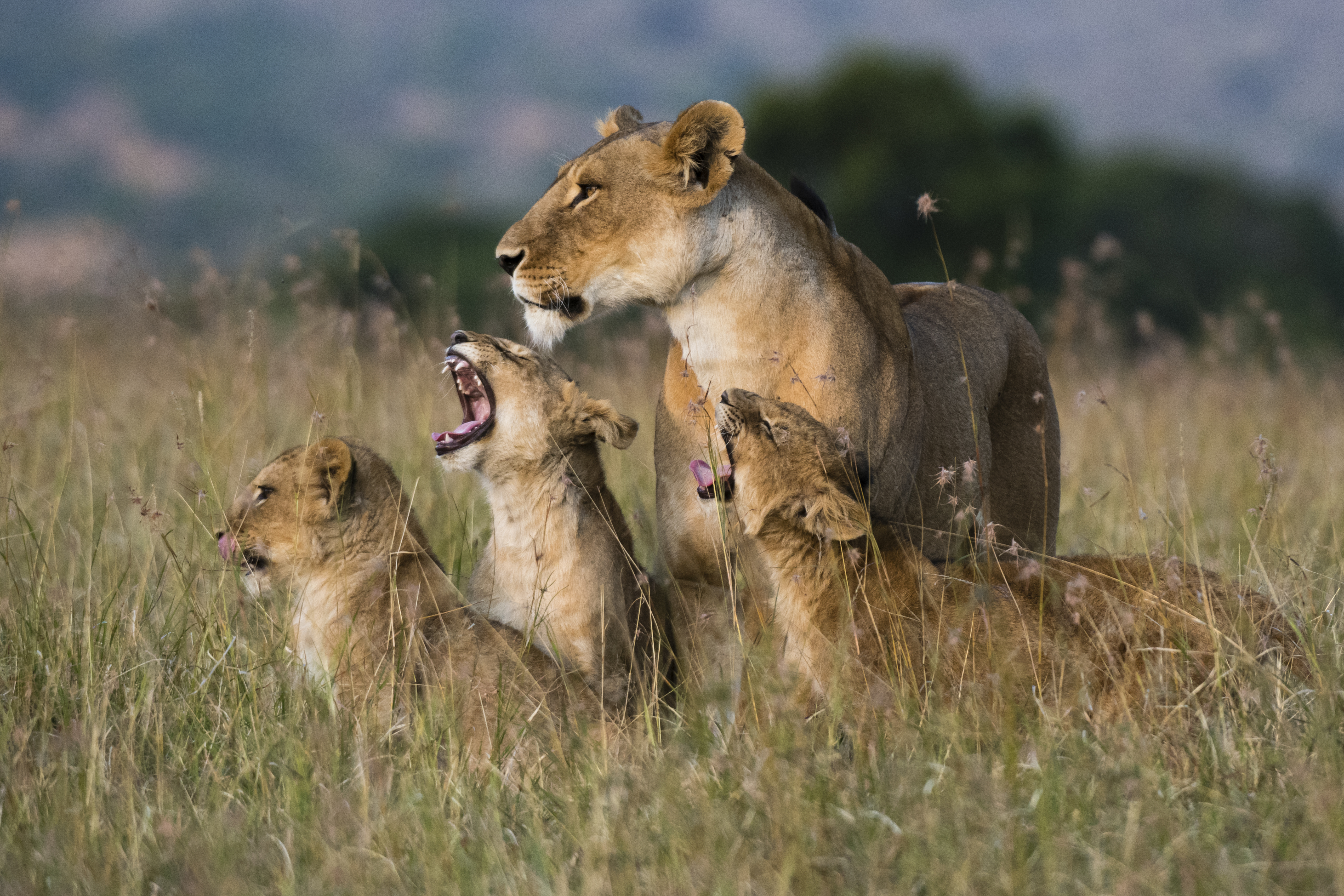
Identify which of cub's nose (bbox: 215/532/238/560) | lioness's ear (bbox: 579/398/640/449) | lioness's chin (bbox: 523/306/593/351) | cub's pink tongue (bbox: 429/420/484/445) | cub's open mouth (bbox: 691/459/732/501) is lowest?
cub's nose (bbox: 215/532/238/560)

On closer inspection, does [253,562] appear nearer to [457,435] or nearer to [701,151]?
[457,435]

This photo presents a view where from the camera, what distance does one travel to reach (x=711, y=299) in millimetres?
4625

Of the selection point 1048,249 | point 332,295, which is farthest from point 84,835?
point 1048,249

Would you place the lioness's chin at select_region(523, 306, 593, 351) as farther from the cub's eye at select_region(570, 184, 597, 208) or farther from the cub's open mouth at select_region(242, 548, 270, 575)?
the cub's open mouth at select_region(242, 548, 270, 575)

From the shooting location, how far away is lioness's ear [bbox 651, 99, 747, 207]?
442 cm

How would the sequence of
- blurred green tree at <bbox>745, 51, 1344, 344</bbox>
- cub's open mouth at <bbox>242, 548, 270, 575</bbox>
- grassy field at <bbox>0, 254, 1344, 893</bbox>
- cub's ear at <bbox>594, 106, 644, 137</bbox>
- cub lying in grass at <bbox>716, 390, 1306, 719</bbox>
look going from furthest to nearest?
blurred green tree at <bbox>745, 51, 1344, 344</bbox> → cub's ear at <bbox>594, 106, 644, 137</bbox> → cub's open mouth at <bbox>242, 548, 270, 575</bbox> → cub lying in grass at <bbox>716, 390, 1306, 719</bbox> → grassy field at <bbox>0, 254, 1344, 893</bbox>

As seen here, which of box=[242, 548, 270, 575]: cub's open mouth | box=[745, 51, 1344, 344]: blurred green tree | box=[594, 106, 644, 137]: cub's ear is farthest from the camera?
box=[745, 51, 1344, 344]: blurred green tree

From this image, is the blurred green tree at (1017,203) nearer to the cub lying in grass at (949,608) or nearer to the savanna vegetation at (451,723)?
the savanna vegetation at (451,723)

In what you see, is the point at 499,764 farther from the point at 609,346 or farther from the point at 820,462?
the point at 609,346

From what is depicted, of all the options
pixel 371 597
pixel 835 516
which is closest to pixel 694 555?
pixel 835 516

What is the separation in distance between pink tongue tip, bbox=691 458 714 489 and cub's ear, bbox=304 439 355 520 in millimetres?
1119

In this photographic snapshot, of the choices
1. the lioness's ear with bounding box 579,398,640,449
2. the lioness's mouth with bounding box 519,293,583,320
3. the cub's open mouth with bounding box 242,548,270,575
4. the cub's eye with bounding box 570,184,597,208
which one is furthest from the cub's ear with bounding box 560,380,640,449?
the cub's open mouth with bounding box 242,548,270,575

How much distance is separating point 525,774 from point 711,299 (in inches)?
68.5

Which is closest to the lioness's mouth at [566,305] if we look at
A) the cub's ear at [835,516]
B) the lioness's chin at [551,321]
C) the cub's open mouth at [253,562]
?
the lioness's chin at [551,321]
